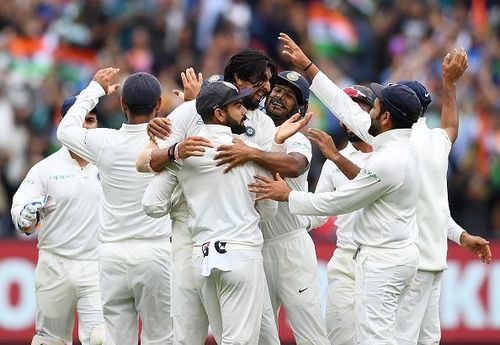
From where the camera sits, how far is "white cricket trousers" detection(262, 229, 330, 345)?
10.3 metres

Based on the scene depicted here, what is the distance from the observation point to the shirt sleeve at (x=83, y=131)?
34.0 ft

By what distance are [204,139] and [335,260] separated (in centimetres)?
231

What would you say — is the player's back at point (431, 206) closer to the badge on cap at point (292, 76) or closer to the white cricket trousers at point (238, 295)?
the badge on cap at point (292, 76)

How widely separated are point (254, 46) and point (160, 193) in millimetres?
8839

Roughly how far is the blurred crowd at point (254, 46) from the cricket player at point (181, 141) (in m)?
6.61

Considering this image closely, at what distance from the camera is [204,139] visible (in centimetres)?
928

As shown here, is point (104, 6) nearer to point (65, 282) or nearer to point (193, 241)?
point (65, 282)

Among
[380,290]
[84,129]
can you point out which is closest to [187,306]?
[380,290]

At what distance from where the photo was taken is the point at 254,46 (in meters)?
18.2

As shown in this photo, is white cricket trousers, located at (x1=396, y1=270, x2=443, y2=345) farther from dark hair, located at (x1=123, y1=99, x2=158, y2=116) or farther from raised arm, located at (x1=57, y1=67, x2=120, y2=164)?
raised arm, located at (x1=57, y1=67, x2=120, y2=164)

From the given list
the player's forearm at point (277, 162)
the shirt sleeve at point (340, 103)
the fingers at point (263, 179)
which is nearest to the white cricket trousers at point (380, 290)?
the player's forearm at point (277, 162)

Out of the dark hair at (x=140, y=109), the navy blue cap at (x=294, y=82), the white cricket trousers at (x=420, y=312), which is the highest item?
the navy blue cap at (x=294, y=82)

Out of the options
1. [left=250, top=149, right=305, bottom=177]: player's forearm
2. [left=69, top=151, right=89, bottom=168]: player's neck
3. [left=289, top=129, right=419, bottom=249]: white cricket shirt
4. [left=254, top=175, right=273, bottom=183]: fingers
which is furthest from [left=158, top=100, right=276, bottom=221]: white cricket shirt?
[left=69, top=151, right=89, bottom=168]: player's neck

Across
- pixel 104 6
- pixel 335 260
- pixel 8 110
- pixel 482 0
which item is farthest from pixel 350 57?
pixel 335 260
